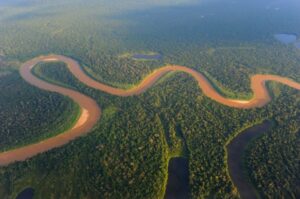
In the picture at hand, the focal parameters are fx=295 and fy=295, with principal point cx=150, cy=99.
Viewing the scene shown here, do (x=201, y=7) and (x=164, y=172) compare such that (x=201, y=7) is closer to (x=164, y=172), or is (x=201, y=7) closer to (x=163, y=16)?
(x=163, y=16)

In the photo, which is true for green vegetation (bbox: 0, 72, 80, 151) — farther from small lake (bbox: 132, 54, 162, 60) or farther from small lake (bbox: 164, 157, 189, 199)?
small lake (bbox: 132, 54, 162, 60)

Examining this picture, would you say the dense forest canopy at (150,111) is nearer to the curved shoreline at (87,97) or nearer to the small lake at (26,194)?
the small lake at (26,194)

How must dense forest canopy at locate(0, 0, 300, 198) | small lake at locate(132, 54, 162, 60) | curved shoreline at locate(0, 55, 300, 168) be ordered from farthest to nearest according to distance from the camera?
small lake at locate(132, 54, 162, 60) < curved shoreline at locate(0, 55, 300, 168) < dense forest canopy at locate(0, 0, 300, 198)

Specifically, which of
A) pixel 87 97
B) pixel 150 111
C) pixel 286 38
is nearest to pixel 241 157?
pixel 150 111

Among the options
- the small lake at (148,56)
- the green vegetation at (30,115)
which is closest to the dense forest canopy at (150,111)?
the green vegetation at (30,115)

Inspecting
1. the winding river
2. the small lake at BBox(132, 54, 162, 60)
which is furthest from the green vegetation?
the small lake at BBox(132, 54, 162, 60)

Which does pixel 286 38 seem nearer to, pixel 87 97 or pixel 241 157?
pixel 241 157
